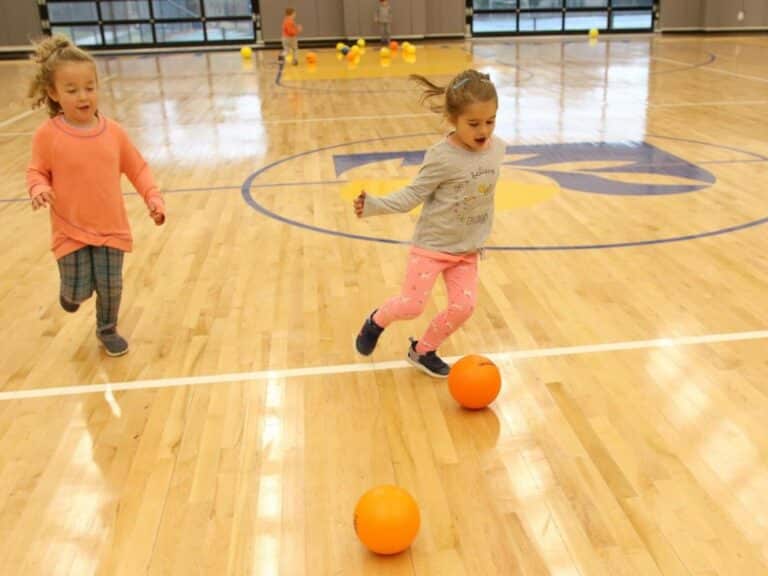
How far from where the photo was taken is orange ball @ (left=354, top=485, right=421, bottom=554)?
7.18 feet

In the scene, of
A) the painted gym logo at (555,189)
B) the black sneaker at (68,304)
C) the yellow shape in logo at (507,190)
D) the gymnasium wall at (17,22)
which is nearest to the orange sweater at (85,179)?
the black sneaker at (68,304)

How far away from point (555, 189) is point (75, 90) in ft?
13.1

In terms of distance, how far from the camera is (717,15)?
2080 cm

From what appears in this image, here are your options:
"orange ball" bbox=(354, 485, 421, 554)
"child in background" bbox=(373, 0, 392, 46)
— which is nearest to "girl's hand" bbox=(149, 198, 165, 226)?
"orange ball" bbox=(354, 485, 421, 554)

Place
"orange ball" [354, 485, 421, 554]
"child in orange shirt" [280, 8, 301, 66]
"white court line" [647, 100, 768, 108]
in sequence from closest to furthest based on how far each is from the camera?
A: "orange ball" [354, 485, 421, 554]
"white court line" [647, 100, 768, 108]
"child in orange shirt" [280, 8, 301, 66]

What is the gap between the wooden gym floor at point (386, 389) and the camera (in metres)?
2.32

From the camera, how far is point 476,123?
9.14 feet

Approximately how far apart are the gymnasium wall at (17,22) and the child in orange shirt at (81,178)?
63.2 ft

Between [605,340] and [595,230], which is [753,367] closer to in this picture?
[605,340]

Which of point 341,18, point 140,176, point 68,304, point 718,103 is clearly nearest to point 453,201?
point 140,176

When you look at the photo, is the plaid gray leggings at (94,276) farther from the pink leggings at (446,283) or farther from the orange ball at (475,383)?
the orange ball at (475,383)

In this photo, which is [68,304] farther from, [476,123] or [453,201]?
[476,123]

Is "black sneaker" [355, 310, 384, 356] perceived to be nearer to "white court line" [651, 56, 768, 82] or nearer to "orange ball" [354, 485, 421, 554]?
"orange ball" [354, 485, 421, 554]

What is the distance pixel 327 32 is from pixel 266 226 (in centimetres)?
1643
